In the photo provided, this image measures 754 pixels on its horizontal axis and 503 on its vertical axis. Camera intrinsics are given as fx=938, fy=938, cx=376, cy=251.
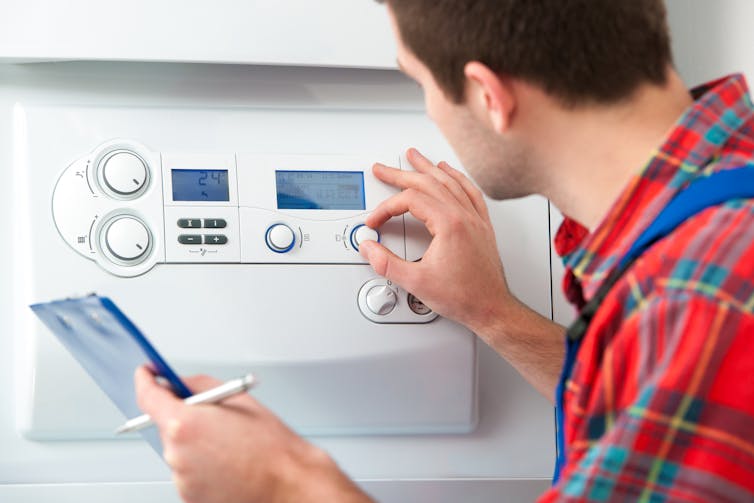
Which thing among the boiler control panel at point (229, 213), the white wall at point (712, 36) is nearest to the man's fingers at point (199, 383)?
the boiler control panel at point (229, 213)

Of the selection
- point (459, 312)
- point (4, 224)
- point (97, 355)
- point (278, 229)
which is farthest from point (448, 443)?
point (4, 224)

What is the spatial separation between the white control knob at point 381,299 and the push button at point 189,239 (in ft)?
0.64

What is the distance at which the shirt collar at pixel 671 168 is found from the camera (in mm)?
710

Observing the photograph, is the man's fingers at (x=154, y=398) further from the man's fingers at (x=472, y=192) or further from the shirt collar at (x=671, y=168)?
the man's fingers at (x=472, y=192)

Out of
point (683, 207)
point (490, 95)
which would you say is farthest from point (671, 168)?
point (490, 95)

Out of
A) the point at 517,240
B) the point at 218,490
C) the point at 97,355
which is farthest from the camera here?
the point at 517,240

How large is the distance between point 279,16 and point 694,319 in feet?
1.96

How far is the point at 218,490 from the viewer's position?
29.3 inches

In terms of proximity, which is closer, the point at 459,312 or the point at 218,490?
the point at 218,490

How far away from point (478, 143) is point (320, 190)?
0.28m

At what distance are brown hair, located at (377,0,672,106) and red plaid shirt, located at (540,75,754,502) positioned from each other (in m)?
0.15

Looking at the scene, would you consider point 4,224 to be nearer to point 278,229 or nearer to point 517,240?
point 278,229

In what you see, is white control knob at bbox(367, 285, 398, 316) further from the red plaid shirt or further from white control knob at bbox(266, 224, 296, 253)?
the red plaid shirt

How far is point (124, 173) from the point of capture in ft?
3.36
